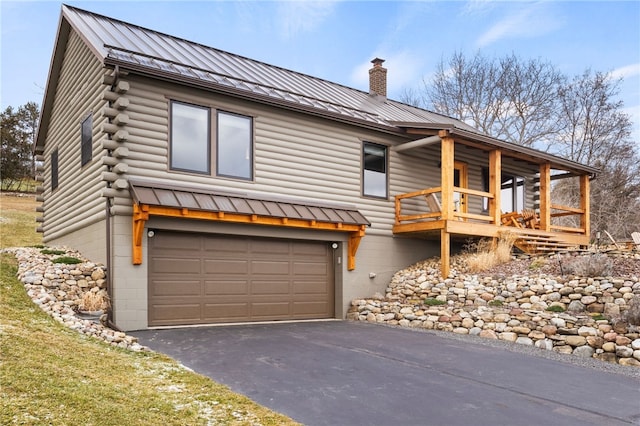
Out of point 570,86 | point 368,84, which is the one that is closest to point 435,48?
point 570,86

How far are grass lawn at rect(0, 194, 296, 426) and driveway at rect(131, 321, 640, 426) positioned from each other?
47 centimetres

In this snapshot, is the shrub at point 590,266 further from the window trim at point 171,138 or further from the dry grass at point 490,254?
the window trim at point 171,138

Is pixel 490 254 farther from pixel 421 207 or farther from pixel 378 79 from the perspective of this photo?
pixel 378 79

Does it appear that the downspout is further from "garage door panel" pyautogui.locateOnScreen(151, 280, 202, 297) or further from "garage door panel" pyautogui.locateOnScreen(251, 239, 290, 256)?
"garage door panel" pyautogui.locateOnScreen(251, 239, 290, 256)

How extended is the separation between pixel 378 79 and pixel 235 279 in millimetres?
10157

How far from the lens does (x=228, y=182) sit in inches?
431

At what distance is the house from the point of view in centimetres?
973

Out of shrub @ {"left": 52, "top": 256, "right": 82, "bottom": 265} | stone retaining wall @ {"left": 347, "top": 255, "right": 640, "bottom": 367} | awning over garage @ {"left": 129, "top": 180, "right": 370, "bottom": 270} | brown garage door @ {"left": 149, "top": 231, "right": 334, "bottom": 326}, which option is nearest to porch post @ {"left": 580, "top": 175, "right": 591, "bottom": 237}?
stone retaining wall @ {"left": 347, "top": 255, "right": 640, "bottom": 367}

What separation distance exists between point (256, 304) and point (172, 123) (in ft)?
13.9

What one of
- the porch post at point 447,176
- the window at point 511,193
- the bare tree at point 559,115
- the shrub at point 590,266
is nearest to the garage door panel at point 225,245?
the porch post at point 447,176

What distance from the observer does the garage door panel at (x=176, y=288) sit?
9938 millimetres

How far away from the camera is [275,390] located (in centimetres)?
555

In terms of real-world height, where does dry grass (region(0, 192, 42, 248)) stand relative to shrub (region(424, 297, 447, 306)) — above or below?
above

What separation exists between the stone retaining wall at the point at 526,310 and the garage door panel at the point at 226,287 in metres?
2.89
